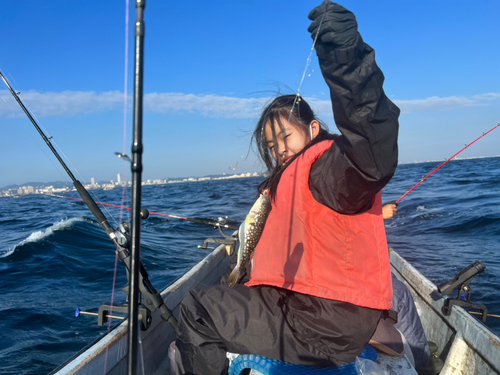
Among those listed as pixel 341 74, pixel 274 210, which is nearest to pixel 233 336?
pixel 274 210

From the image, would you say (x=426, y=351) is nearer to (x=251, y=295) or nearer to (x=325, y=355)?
(x=325, y=355)

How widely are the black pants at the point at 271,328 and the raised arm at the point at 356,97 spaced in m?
0.85

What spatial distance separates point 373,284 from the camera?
201cm

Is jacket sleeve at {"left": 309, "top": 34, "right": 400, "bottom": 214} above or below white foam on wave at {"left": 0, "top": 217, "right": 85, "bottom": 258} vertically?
above

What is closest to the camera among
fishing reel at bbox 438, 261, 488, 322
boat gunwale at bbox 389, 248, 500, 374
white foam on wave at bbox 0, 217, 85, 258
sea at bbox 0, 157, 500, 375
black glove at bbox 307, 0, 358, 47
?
black glove at bbox 307, 0, 358, 47

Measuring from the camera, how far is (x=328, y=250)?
1982 mm

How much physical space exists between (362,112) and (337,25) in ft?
1.19

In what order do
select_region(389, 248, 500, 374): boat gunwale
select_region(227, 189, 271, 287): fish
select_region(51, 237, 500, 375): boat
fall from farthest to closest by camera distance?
1. select_region(389, 248, 500, 374): boat gunwale
2. select_region(227, 189, 271, 287): fish
3. select_region(51, 237, 500, 375): boat

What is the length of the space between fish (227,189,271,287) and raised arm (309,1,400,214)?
3.26 feet

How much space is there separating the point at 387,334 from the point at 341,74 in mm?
2060

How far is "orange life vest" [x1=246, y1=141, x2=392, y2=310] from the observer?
197cm

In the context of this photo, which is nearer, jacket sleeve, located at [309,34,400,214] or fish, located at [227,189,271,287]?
jacket sleeve, located at [309,34,400,214]

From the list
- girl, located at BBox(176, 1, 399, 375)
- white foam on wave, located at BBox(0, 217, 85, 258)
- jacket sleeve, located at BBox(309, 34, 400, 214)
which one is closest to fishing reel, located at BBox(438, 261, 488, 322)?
girl, located at BBox(176, 1, 399, 375)

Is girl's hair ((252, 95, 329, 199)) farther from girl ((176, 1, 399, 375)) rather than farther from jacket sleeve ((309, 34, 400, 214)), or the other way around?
jacket sleeve ((309, 34, 400, 214))
